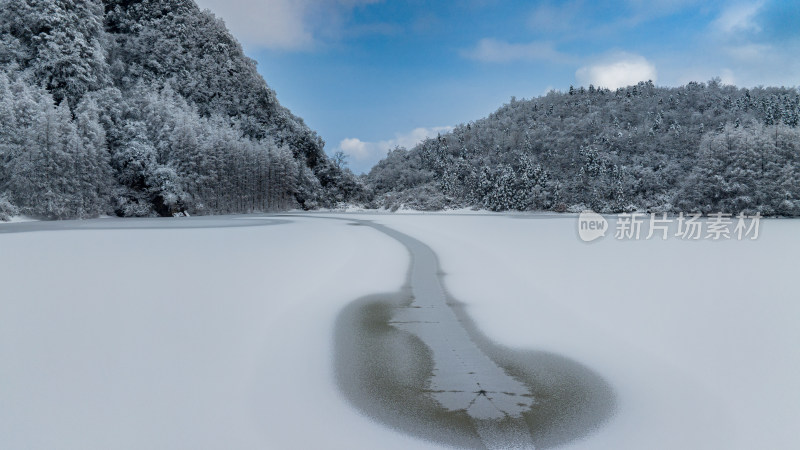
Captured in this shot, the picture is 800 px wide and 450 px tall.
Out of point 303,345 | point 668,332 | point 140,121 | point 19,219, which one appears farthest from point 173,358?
point 140,121

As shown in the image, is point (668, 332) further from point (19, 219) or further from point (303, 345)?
point (19, 219)

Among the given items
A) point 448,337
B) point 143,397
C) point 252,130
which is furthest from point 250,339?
point 252,130

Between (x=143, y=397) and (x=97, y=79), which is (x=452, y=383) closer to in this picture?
(x=143, y=397)

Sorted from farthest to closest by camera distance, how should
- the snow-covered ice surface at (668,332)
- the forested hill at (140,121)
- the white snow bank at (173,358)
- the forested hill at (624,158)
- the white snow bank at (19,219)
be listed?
Result: 1. the forested hill at (624,158)
2. the forested hill at (140,121)
3. the white snow bank at (19,219)
4. the snow-covered ice surface at (668,332)
5. the white snow bank at (173,358)

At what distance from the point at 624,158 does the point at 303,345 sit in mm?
87934

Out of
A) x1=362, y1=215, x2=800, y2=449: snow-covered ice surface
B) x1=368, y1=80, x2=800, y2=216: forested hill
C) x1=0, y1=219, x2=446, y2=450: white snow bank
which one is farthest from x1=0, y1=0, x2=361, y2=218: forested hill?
x1=362, y1=215, x2=800, y2=449: snow-covered ice surface

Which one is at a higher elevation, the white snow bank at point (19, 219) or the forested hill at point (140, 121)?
the forested hill at point (140, 121)

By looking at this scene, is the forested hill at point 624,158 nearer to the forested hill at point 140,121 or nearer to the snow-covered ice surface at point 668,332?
the forested hill at point 140,121

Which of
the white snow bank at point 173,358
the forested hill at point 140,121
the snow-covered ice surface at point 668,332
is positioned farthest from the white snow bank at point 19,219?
the snow-covered ice surface at point 668,332

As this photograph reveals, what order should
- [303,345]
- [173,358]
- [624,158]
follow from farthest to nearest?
1. [624,158]
2. [303,345]
3. [173,358]

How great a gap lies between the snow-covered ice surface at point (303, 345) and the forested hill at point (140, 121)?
916 inches

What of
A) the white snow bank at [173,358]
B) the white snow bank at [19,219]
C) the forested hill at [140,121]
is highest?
the forested hill at [140,121]

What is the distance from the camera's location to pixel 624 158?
80.4 m

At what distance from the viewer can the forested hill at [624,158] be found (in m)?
43.3
